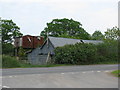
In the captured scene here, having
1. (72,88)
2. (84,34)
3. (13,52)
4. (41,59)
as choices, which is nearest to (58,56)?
(41,59)

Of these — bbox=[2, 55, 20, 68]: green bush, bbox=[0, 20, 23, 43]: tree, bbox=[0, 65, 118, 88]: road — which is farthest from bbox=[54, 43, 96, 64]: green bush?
bbox=[0, 20, 23, 43]: tree

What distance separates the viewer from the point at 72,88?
9.25 m

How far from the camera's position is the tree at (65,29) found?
219 ft

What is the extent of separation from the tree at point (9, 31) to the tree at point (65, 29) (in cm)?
985

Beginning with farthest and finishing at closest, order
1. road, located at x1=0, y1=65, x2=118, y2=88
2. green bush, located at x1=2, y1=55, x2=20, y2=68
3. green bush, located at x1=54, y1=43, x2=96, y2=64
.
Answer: green bush, located at x1=54, y1=43, x2=96, y2=64 → green bush, located at x1=2, y1=55, x2=20, y2=68 → road, located at x1=0, y1=65, x2=118, y2=88

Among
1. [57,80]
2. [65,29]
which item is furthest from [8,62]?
[65,29]

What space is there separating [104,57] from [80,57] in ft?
19.8

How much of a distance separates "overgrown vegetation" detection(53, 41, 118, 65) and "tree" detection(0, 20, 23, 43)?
28.4 metres

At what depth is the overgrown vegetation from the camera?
32.7 meters

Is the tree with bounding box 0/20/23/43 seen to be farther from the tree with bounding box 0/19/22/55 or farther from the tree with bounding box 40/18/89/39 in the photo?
the tree with bounding box 40/18/89/39

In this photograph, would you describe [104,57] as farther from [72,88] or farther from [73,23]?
[73,23]

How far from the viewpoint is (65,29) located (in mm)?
68250

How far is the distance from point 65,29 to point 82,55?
35.7m

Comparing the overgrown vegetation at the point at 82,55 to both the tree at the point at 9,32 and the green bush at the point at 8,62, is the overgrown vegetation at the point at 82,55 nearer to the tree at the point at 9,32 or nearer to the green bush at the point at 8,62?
the green bush at the point at 8,62
